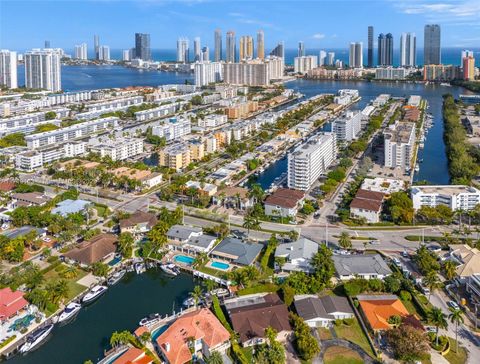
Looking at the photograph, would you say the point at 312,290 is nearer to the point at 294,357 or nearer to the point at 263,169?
the point at 294,357

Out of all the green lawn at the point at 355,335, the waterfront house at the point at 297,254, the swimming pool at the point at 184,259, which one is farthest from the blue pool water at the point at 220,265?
the green lawn at the point at 355,335

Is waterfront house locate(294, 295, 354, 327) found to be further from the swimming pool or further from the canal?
the canal

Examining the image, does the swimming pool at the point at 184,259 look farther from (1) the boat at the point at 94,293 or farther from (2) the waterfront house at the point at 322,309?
(2) the waterfront house at the point at 322,309

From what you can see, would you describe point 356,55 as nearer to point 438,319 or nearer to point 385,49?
point 385,49

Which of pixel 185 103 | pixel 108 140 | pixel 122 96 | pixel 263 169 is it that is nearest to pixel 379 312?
pixel 263 169

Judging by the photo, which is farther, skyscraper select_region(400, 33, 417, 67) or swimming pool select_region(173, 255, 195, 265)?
skyscraper select_region(400, 33, 417, 67)

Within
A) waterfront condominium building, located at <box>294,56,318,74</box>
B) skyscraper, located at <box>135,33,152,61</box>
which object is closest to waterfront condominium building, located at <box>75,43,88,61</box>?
skyscraper, located at <box>135,33,152,61</box>

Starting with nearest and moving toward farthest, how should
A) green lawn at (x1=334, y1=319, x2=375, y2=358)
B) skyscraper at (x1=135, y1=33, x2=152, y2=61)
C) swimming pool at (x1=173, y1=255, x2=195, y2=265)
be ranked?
green lawn at (x1=334, y1=319, x2=375, y2=358) < swimming pool at (x1=173, y1=255, x2=195, y2=265) < skyscraper at (x1=135, y1=33, x2=152, y2=61)

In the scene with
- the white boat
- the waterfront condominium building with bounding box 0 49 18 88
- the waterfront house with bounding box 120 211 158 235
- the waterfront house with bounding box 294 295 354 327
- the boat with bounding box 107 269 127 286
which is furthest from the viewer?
the waterfront condominium building with bounding box 0 49 18 88
